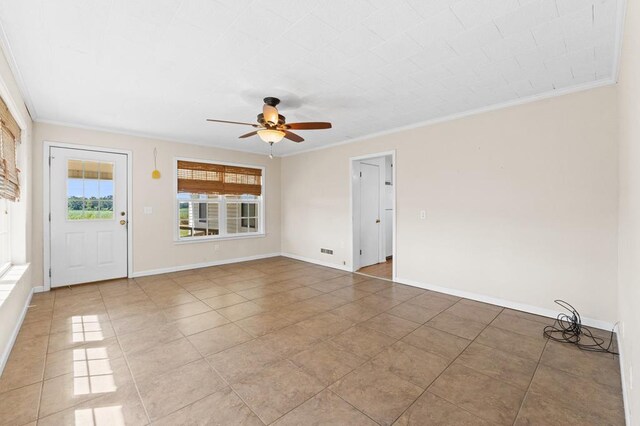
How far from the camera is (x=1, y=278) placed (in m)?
2.86

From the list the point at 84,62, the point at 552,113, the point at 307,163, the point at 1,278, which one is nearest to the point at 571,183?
the point at 552,113

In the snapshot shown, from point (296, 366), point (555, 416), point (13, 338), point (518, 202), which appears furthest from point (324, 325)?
point (13, 338)

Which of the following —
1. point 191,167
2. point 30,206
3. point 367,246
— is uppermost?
point 191,167

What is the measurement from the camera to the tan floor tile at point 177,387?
1812 mm

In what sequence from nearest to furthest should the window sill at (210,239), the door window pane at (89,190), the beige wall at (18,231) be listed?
the beige wall at (18,231) < the door window pane at (89,190) < the window sill at (210,239)

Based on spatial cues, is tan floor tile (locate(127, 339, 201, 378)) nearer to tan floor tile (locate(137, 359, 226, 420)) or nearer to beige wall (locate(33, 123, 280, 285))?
tan floor tile (locate(137, 359, 226, 420))

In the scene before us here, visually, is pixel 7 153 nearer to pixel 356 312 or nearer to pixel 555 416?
pixel 356 312

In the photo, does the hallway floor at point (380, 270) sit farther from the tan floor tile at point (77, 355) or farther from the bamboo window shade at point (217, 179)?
the tan floor tile at point (77, 355)

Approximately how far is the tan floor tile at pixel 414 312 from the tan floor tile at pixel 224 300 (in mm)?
1959

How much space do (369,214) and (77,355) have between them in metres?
4.72

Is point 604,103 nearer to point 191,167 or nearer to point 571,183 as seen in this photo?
point 571,183

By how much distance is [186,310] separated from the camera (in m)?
3.43

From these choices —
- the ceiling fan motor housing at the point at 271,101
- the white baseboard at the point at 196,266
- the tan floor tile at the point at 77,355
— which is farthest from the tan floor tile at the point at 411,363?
the white baseboard at the point at 196,266

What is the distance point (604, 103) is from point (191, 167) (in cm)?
593
